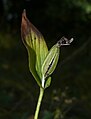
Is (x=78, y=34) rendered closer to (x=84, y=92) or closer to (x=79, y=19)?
(x=79, y=19)

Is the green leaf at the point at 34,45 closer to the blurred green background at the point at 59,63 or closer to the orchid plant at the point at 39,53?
the orchid plant at the point at 39,53

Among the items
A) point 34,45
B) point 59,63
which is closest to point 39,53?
point 34,45

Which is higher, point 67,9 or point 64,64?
point 67,9

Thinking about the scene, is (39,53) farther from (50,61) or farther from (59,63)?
(59,63)

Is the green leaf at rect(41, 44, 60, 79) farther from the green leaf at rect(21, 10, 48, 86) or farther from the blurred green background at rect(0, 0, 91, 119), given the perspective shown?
the blurred green background at rect(0, 0, 91, 119)

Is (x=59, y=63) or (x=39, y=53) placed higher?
(x=39, y=53)

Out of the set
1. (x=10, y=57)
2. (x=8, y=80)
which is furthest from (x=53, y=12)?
(x=8, y=80)

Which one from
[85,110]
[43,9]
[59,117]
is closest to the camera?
[59,117]
